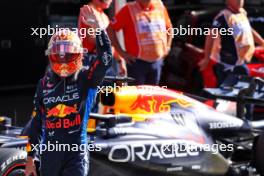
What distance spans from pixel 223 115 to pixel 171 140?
62 cm

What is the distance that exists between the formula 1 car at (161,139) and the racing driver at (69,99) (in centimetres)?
84

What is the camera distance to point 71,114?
14.0ft

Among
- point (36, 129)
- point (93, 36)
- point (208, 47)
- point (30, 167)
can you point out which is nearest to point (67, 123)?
point (36, 129)

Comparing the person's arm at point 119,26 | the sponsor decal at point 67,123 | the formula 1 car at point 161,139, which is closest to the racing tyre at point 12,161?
the formula 1 car at point 161,139

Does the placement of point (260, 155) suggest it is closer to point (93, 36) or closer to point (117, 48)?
point (93, 36)

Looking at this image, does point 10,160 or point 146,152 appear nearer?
point 10,160

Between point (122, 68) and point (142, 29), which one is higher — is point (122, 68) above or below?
below

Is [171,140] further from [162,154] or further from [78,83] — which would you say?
[78,83]

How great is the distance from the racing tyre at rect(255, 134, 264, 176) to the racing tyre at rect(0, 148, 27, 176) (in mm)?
1937

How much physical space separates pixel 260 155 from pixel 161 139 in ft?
2.88

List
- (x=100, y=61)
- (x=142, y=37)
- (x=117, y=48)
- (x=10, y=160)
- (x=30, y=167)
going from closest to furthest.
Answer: (x=100, y=61) < (x=30, y=167) < (x=10, y=160) < (x=142, y=37) < (x=117, y=48)

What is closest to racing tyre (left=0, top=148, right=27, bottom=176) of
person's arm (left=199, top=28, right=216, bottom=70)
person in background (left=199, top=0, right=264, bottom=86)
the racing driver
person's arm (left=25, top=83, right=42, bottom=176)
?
person's arm (left=25, top=83, right=42, bottom=176)

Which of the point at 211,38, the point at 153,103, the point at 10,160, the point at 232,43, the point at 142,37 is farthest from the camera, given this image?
the point at 211,38

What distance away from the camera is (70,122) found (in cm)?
425
